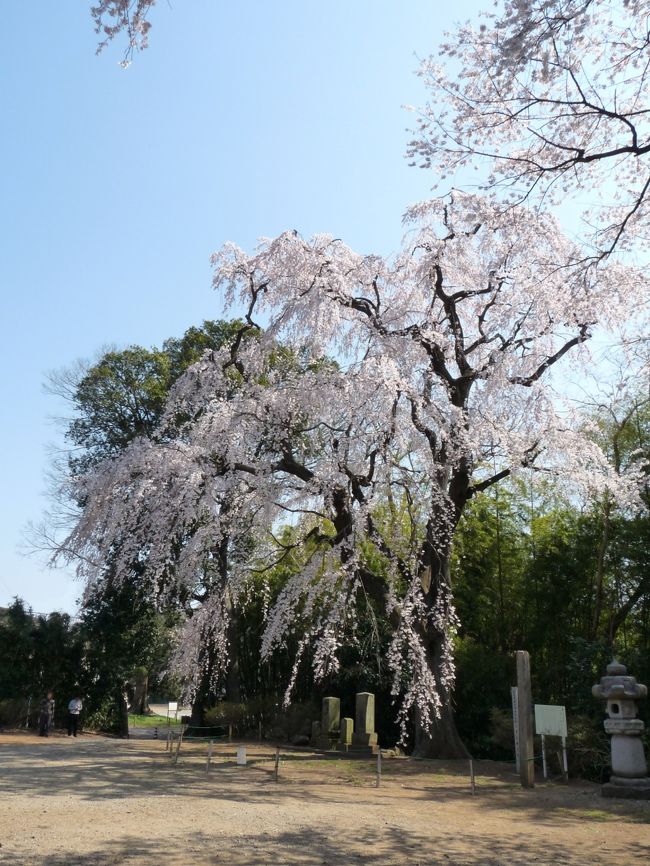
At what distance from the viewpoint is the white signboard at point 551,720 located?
945 cm

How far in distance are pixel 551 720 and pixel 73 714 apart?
11.1 m

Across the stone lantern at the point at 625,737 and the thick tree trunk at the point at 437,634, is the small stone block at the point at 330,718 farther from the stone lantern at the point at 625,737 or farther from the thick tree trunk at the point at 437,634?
the stone lantern at the point at 625,737

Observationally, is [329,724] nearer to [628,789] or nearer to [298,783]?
[298,783]

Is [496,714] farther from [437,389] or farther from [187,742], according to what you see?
[187,742]

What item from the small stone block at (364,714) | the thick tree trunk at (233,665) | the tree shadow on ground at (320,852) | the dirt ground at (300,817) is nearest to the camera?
the tree shadow on ground at (320,852)

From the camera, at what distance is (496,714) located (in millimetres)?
11578

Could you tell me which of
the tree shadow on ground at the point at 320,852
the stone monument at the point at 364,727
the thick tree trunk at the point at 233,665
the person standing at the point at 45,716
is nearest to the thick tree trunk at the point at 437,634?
the stone monument at the point at 364,727

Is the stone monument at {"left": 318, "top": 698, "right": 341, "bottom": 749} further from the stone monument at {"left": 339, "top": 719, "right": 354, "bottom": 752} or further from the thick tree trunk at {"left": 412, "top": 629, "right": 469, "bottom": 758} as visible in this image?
the thick tree trunk at {"left": 412, "top": 629, "right": 469, "bottom": 758}

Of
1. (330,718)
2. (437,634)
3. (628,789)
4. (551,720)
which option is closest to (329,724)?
(330,718)

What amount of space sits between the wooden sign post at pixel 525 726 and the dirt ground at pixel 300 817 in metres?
0.19

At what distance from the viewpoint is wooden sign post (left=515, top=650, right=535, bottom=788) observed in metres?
9.04

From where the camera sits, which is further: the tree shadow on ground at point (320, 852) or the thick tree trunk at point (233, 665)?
the thick tree trunk at point (233, 665)

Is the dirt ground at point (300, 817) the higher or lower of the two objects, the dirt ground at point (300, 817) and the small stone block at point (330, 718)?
the lower

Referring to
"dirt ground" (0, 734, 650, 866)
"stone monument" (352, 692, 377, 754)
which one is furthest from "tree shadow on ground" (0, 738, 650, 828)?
"stone monument" (352, 692, 377, 754)
